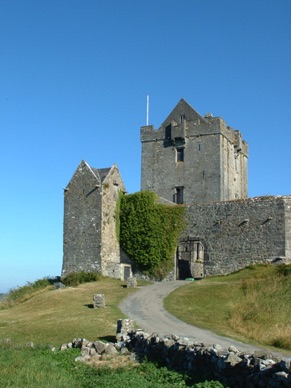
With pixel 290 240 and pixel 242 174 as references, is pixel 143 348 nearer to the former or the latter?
pixel 290 240

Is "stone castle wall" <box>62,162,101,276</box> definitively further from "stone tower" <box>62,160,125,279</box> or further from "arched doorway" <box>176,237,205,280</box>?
"arched doorway" <box>176,237,205,280</box>

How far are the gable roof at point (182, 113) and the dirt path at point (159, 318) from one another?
21790 millimetres

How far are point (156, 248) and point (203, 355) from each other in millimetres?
26398

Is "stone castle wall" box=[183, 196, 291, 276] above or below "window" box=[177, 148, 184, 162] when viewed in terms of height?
below

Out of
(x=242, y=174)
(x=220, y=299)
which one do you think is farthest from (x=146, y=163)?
(x=220, y=299)


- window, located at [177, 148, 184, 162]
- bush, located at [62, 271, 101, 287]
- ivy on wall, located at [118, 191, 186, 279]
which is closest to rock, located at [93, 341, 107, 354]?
bush, located at [62, 271, 101, 287]

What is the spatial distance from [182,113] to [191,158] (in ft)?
16.1

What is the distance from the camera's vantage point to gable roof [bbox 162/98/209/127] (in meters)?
52.7

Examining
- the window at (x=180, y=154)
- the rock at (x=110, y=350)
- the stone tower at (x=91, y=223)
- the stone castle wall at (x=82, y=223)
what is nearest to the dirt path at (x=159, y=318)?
the rock at (x=110, y=350)

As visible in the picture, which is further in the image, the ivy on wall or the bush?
the ivy on wall

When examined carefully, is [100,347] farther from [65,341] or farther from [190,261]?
[190,261]

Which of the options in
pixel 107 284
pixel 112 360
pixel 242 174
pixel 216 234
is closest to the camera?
pixel 112 360

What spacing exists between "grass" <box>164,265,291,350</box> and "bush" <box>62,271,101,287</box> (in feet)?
23.0

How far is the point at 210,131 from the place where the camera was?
50688 millimetres
